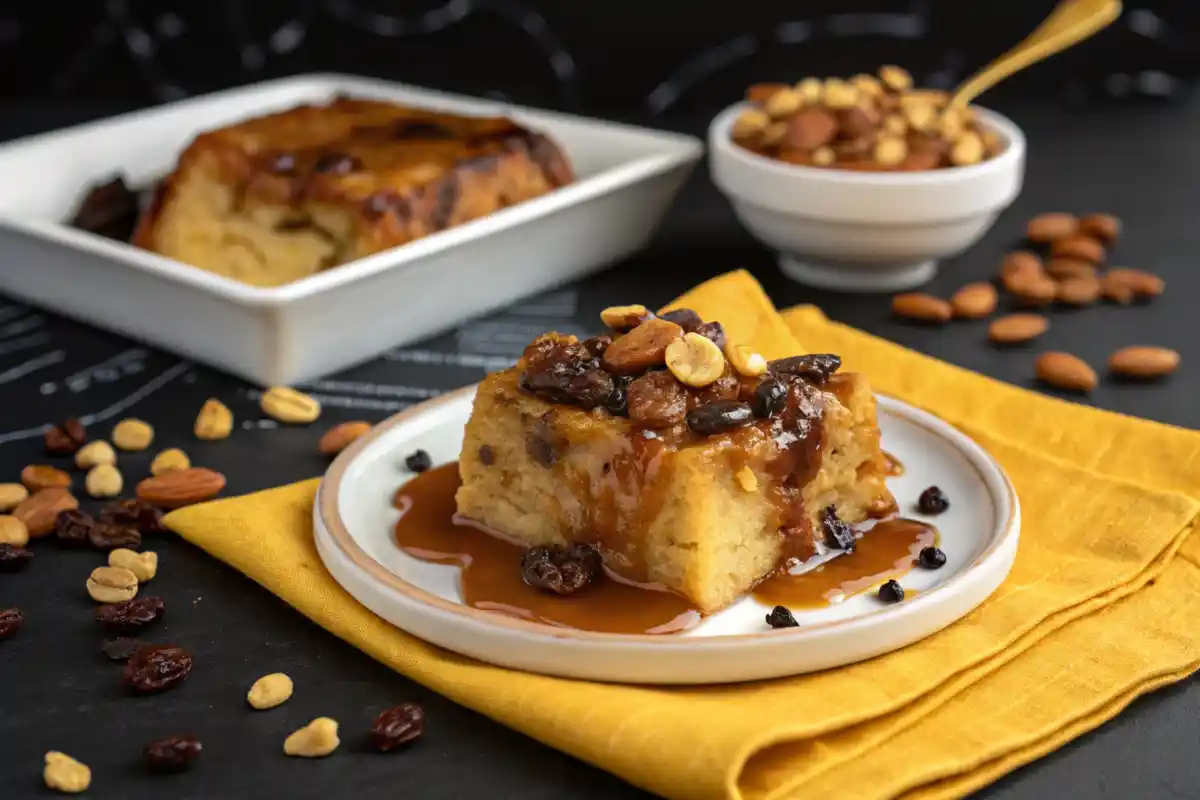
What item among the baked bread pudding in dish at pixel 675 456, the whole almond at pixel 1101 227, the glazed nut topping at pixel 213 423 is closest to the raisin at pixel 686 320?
the baked bread pudding in dish at pixel 675 456

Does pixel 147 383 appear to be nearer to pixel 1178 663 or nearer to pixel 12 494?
pixel 12 494

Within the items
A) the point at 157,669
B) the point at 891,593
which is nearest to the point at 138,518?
the point at 157,669

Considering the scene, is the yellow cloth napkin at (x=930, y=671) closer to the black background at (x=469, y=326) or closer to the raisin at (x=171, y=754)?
the black background at (x=469, y=326)

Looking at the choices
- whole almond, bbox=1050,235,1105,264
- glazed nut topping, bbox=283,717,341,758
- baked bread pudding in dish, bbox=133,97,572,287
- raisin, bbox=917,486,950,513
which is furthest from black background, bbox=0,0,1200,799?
raisin, bbox=917,486,950,513

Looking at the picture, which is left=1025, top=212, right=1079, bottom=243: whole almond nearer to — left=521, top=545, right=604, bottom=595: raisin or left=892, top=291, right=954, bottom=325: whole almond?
left=892, top=291, right=954, bottom=325: whole almond

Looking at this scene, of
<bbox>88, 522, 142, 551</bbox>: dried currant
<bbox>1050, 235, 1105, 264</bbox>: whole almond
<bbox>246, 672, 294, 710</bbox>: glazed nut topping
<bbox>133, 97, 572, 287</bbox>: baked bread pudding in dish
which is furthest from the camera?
<bbox>1050, 235, 1105, 264</bbox>: whole almond

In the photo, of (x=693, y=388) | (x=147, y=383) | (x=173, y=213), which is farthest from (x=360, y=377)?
(x=693, y=388)

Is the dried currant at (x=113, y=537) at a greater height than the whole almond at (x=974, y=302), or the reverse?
the dried currant at (x=113, y=537)
